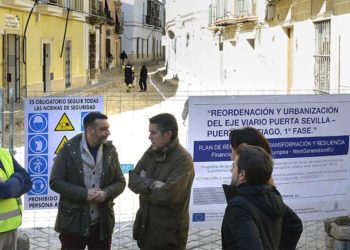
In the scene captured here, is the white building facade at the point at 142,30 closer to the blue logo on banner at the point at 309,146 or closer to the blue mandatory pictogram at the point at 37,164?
the blue logo on banner at the point at 309,146

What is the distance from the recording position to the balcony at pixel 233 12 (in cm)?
1810

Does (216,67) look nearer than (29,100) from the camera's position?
No

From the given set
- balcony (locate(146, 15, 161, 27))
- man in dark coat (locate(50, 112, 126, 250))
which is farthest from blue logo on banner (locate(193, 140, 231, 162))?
balcony (locate(146, 15, 161, 27))

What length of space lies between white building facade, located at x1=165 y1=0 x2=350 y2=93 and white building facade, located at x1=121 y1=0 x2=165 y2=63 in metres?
23.5

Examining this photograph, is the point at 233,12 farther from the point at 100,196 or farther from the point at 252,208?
the point at 252,208

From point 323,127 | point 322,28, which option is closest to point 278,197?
point 323,127

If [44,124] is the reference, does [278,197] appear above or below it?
below

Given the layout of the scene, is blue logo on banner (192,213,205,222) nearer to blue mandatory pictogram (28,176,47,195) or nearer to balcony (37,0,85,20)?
blue mandatory pictogram (28,176,47,195)

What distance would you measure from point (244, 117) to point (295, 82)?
8.06 meters

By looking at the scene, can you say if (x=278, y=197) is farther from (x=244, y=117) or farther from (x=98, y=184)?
(x=244, y=117)

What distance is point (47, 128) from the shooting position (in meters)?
4.94

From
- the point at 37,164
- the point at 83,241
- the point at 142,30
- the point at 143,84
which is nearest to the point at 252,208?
the point at 83,241

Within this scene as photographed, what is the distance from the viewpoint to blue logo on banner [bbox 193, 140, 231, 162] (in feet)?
16.7

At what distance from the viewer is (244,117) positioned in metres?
5.15
